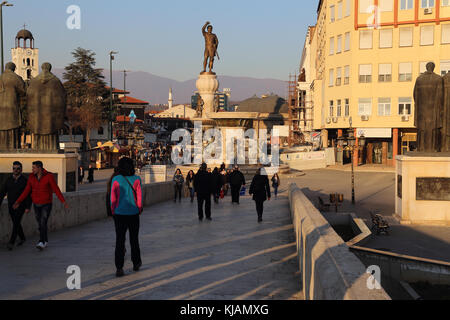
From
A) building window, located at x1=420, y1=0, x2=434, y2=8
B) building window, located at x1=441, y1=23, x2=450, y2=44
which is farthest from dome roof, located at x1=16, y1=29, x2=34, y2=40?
building window, located at x1=441, y1=23, x2=450, y2=44

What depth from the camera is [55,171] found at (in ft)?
49.2

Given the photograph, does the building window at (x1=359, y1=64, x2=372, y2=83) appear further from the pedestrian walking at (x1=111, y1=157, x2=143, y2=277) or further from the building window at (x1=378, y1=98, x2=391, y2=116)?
the pedestrian walking at (x1=111, y1=157, x2=143, y2=277)

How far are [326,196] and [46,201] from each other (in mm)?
20939

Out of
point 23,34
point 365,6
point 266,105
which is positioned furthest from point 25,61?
point 365,6

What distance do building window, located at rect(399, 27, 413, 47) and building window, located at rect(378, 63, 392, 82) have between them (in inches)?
90.8

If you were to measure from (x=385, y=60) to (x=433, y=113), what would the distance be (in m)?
34.4

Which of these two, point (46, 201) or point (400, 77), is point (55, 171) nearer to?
point (46, 201)

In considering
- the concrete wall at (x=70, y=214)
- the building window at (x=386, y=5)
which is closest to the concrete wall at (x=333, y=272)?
the concrete wall at (x=70, y=214)

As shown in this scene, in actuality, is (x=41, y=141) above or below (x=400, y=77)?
below

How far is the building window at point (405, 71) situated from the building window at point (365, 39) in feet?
11.2

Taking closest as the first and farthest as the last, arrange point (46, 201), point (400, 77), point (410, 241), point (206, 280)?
point (206, 280) < point (46, 201) < point (410, 241) < point (400, 77)

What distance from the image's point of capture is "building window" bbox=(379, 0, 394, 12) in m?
47.6

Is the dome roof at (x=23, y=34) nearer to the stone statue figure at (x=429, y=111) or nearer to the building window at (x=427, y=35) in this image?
the building window at (x=427, y=35)
